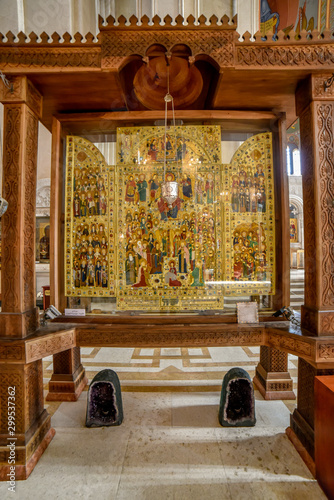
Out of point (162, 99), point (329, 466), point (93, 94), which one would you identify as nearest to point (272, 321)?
point (329, 466)

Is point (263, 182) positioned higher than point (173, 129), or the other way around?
point (173, 129)

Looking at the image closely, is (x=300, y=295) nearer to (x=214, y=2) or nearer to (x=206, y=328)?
(x=206, y=328)

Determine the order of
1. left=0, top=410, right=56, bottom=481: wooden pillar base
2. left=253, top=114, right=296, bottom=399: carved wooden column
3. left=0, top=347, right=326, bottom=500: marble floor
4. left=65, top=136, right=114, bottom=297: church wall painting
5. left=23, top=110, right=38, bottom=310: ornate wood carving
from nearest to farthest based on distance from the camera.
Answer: left=0, top=347, right=326, bottom=500: marble floor, left=0, top=410, right=56, bottom=481: wooden pillar base, left=23, top=110, right=38, bottom=310: ornate wood carving, left=253, top=114, right=296, bottom=399: carved wooden column, left=65, top=136, right=114, bottom=297: church wall painting

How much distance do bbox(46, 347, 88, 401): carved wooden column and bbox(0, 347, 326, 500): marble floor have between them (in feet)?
0.37

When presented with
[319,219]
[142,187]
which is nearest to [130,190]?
[142,187]

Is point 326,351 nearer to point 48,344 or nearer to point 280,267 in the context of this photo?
point 280,267

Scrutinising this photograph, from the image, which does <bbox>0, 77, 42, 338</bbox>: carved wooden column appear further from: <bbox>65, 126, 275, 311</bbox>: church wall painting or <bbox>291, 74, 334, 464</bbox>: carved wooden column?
<bbox>291, 74, 334, 464</bbox>: carved wooden column

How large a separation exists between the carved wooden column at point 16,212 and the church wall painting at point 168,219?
0.88 metres

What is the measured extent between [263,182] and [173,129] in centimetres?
144

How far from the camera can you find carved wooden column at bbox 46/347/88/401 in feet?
12.2

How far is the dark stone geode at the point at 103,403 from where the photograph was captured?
309 centimetres

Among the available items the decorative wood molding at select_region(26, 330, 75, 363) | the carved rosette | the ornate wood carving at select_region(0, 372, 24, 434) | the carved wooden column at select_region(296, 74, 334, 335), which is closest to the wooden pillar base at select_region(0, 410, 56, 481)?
the ornate wood carving at select_region(0, 372, 24, 434)

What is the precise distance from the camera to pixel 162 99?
344 cm

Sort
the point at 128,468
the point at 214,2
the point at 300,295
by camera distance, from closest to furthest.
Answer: the point at 128,468 → the point at 300,295 → the point at 214,2
